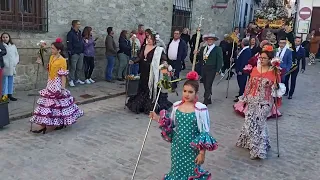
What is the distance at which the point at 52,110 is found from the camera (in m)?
6.18

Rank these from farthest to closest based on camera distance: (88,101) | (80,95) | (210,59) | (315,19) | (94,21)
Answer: (315,19), (94,21), (80,95), (88,101), (210,59)

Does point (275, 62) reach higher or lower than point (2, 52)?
higher

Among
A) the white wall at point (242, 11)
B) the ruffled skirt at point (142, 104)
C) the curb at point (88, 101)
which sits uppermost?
the white wall at point (242, 11)

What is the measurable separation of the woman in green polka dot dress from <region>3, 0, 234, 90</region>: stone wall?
6224 millimetres

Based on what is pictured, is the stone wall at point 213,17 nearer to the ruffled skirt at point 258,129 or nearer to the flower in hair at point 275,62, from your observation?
the flower in hair at point 275,62

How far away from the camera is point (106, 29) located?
11312mm

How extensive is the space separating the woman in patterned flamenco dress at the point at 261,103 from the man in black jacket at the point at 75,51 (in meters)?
5.82

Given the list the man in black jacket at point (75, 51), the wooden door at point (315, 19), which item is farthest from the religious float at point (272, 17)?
the man in black jacket at point (75, 51)

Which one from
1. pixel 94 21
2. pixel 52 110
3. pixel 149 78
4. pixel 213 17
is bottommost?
pixel 52 110

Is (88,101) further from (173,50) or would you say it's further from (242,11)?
(242,11)

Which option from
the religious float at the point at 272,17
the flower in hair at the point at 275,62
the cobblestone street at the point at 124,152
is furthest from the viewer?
the religious float at the point at 272,17

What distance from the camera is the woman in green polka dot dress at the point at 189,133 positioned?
3.64 m

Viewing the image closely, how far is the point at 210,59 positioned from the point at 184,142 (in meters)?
5.02

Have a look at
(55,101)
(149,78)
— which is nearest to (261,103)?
(149,78)
